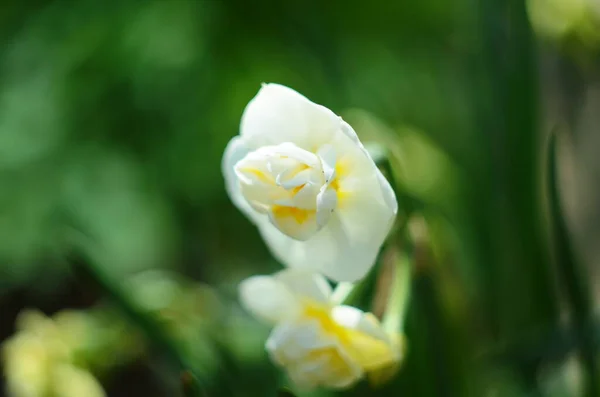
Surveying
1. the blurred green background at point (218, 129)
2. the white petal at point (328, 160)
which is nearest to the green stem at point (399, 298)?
the white petal at point (328, 160)

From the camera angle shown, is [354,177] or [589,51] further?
[589,51]

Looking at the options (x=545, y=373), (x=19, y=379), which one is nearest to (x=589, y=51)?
(x=545, y=373)

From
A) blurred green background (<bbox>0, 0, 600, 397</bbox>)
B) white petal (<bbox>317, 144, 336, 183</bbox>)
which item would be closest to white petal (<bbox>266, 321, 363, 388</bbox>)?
white petal (<bbox>317, 144, 336, 183</bbox>)

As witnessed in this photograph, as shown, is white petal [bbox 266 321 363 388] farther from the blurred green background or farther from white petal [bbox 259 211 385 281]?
the blurred green background

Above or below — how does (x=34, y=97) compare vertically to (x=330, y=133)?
below

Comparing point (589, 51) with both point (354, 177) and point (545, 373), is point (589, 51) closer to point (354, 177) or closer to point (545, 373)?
point (545, 373)

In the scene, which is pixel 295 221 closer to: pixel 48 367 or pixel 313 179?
pixel 313 179

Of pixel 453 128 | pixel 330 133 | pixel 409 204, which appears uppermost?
pixel 330 133
